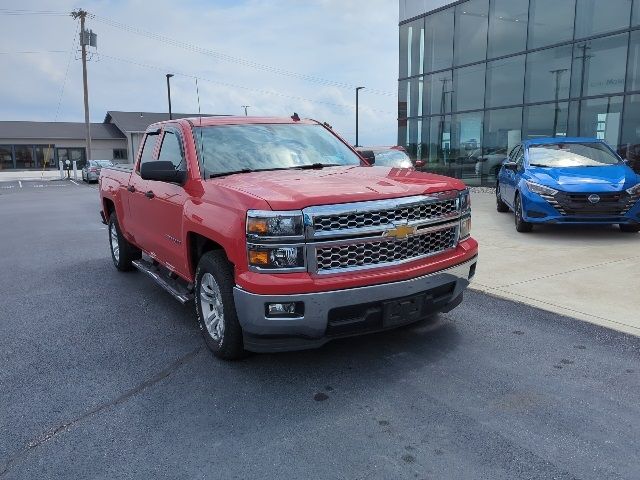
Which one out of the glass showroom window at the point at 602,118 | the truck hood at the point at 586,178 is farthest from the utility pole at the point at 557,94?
the truck hood at the point at 586,178

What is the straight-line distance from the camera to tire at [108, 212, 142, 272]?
6934mm

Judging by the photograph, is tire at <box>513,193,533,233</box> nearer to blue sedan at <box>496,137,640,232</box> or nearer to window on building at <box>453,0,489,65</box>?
blue sedan at <box>496,137,640,232</box>

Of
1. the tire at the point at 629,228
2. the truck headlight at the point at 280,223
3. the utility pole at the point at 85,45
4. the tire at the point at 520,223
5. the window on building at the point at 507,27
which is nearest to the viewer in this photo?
the truck headlight at the point at 280,223

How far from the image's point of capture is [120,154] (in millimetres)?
55688

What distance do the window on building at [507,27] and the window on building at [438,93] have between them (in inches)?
84.8

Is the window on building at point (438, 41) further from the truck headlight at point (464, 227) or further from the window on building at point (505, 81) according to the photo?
the truck headlight at point (464, 227)

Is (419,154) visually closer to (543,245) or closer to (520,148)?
(520,148)

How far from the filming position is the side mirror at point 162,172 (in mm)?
4262

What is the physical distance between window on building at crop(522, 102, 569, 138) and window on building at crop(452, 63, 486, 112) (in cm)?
221

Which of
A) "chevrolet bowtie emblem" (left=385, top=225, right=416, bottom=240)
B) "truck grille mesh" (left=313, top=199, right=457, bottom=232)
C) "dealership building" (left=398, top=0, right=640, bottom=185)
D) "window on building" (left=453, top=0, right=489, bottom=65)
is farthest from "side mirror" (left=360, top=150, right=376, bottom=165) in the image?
"window on building" (left=453, top=0, right=489, bottom=65)

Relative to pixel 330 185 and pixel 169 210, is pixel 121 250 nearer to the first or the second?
pixel 169 210

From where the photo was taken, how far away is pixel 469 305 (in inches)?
210

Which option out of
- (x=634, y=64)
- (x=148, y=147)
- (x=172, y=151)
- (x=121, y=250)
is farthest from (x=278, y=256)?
(x=634, y=64)

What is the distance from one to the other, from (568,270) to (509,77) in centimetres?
1351
